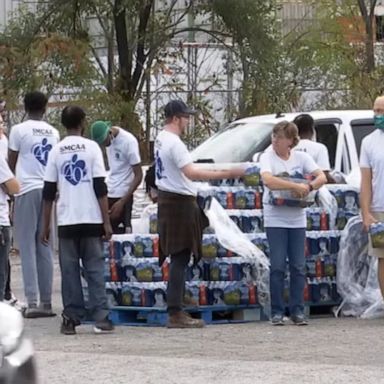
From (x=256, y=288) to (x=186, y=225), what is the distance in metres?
1.04

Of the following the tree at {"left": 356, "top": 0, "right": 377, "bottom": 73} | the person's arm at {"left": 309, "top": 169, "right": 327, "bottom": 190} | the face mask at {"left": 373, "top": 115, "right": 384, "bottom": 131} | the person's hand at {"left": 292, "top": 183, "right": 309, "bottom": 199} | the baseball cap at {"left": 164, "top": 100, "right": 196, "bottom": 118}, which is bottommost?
the person's hand at {"left": 292, "top": 183, "right": 309, "bottom": 199}

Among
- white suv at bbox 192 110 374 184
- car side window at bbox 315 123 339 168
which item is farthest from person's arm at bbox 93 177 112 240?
car side window at bbox 315 123 339 168

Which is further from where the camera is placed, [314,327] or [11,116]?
[11,116]

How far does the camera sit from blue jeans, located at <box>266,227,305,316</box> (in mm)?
11211

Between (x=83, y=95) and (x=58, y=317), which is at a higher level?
(x=83, y=95)

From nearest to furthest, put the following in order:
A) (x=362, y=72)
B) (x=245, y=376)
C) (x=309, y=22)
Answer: (x=245, y=376) < (x=362, y=72) < (x=309, y=22)

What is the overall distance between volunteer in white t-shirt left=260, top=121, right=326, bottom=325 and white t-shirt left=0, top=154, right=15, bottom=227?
2.12 m

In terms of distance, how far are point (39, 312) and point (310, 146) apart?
286 centimetres

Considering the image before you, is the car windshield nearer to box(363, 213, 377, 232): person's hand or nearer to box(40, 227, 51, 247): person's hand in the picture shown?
box(363, 213, 377, 232): person's hand

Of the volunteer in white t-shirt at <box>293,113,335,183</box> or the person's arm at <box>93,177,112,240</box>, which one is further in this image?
the volunteer in white t-shirt at <box>293,113,335,183</box>

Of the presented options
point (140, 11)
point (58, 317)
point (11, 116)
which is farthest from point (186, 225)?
point (140, 11)

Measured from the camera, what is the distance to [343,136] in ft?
46.4

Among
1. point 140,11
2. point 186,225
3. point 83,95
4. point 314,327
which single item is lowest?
point 314,327

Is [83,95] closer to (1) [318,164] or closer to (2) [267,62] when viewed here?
(2) [267,62]
